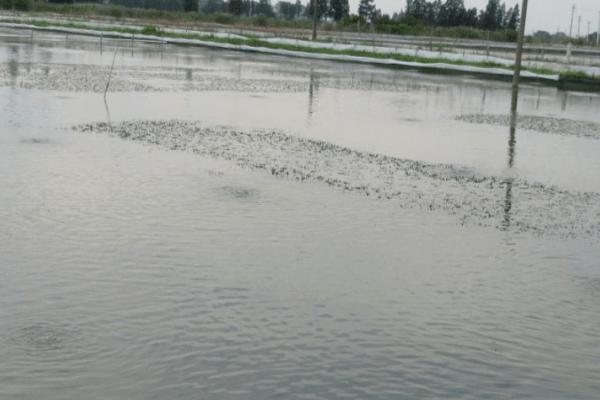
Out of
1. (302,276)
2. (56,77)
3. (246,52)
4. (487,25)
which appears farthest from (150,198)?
(487,25)

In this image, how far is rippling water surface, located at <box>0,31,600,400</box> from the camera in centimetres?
685

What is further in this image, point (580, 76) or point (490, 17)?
point (490, 17)

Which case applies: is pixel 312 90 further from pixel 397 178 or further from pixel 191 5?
pixel 191 5

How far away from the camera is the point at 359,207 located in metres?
12.4

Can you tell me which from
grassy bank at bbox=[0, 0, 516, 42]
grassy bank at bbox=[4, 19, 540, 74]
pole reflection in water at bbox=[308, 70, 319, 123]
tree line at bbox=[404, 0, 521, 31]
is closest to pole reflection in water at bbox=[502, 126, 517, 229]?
pole reflection in water at bbox=[308, 70, 319, 123]

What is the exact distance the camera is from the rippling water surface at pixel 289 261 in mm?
6848

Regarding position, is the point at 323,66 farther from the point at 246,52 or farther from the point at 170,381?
the point at 170,381

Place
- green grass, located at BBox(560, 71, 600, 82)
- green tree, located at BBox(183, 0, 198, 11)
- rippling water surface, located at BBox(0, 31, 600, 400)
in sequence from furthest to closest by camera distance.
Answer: green tree, located at BBox(183, 0, 198, 11), green grass, located at BBox(560, 71, 600, 82), rippling water surface, located at BBox(0, 31, 600, 400)

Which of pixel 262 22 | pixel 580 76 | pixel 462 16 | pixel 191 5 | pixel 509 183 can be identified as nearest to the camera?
pixel 509 183

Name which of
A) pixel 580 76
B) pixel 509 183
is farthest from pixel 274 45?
pixel 509 183

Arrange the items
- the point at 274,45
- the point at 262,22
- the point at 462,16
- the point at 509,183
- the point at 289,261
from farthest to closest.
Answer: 1. the point at 462,16
2. the point at 262,22
3. the point at 274,45
4. the point at 509,183
5. the point at 289,261

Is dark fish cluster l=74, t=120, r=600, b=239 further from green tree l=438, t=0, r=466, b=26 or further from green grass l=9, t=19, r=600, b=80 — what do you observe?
green tree l=438, t=0, r=466, b=26

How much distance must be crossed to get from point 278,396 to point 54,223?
5.30 meters

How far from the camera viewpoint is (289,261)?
9695 millimetres
